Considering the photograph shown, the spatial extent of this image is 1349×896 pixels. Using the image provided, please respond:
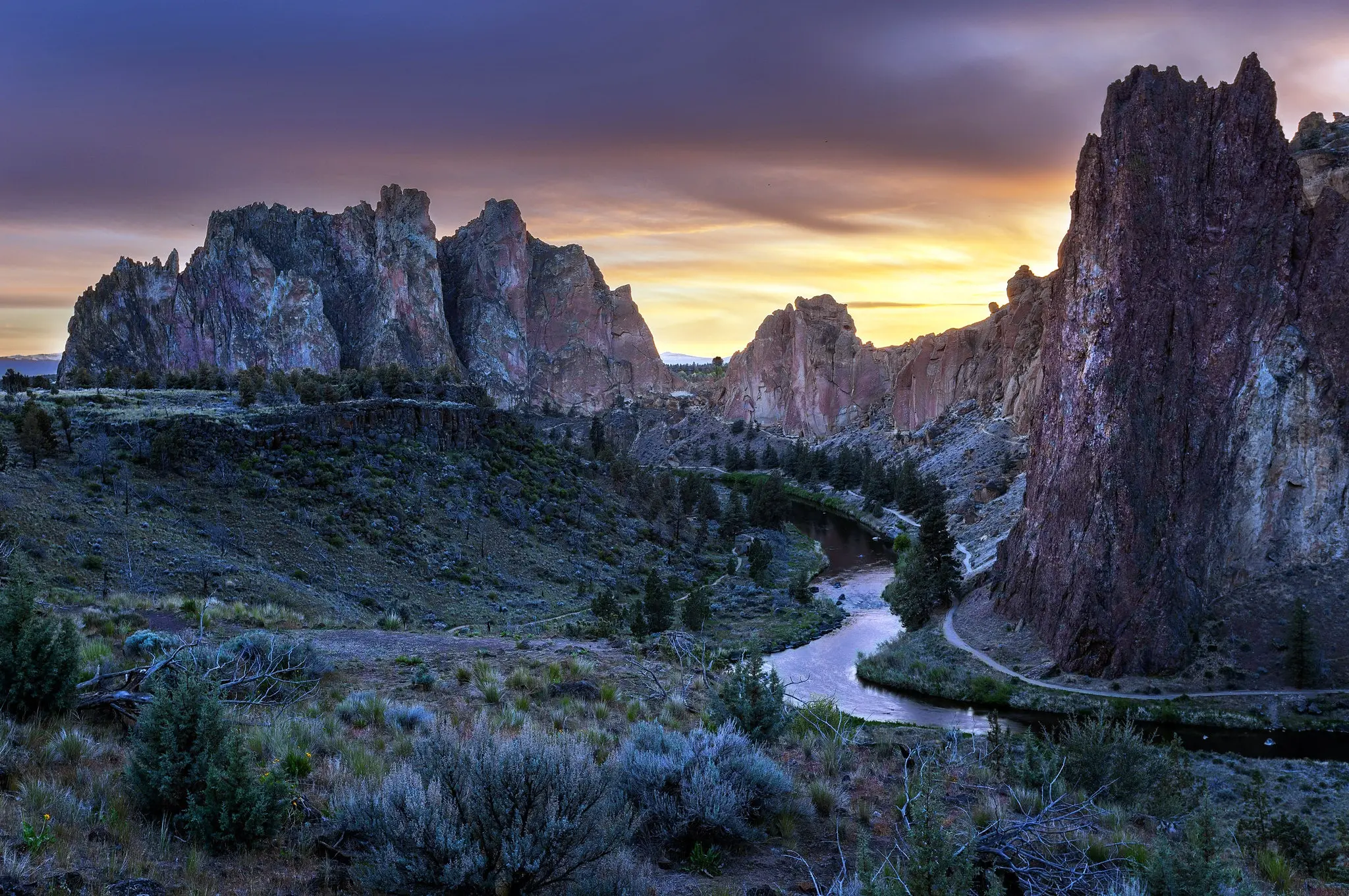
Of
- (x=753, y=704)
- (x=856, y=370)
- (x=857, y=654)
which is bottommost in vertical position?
(x=857, y=654)

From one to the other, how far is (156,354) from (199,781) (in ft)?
516

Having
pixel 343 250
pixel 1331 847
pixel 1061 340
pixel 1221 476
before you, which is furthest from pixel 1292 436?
pixel 343 250

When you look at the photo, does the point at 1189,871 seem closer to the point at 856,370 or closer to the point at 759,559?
the point at 759,559

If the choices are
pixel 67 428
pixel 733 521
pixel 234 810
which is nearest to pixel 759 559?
pixel 733 521

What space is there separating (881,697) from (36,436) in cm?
3716

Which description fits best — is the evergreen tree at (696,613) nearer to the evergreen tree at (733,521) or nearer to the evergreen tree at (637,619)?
the evergreen tree at (637,619)

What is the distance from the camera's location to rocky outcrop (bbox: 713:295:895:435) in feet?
554

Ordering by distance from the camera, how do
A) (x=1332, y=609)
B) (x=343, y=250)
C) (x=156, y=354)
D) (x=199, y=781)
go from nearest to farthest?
(x=199, y=781) < (x=1332, y=609) < (x=156, y=354) < (x=343, y=250)

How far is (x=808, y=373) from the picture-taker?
17212cm

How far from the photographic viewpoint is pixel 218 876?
579cm

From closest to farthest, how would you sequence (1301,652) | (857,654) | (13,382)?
1. (1301,652)
2. (857,654)
3. (13,382)

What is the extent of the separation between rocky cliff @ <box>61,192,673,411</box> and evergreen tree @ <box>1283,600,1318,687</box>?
119 m

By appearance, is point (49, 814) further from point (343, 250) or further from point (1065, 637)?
point (343, 250)

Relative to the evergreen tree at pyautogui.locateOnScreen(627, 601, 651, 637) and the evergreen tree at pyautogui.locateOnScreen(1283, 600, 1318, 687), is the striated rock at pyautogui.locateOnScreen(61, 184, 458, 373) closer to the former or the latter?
the evergreen tree at pyautogui.locateOnScreen(627, 601, 651, 637)
